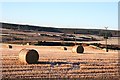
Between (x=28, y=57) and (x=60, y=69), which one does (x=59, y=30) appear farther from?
(x=60, y=69)

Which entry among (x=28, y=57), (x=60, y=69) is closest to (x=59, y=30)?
(x=28, y=57)

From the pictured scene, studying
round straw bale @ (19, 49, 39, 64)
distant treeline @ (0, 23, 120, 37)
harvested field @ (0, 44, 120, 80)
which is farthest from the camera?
distant treeline @ (0, 23, 120, 37)

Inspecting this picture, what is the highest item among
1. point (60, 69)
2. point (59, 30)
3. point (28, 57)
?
point (59, 30)

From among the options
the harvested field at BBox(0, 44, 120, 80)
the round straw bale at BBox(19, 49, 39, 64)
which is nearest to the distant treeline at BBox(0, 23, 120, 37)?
the round straw bale at BBox(19, 49, 39, 64)

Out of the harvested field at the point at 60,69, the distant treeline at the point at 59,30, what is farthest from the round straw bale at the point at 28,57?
the distant treeline at the point at 59,30

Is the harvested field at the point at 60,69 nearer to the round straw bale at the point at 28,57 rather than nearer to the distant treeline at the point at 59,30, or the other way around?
the round straw bale at the point at 28,57

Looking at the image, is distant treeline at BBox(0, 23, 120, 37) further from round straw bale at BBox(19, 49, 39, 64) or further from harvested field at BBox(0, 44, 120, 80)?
harvested field at BBox(0, 44, 120, 80)

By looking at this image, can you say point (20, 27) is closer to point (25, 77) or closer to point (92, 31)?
point (92, 31)

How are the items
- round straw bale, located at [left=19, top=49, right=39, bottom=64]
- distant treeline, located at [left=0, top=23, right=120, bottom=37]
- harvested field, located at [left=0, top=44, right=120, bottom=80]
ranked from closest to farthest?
1. harvested field, located at [left=0, top=44, right=120, bottom=80]
2. round straw bale, located at [left=19, top=49, right=39, bottom=64]
3. distant treeline, located at [left=0, top=23, right=120, bottom=37]

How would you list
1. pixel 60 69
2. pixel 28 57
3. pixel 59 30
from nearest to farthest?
pixel 60 69 → pixel 28 57 → pixel 59 30

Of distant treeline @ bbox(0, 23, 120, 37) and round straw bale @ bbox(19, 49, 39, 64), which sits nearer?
round straw bale @ bbox(19, 49, 39, 64)

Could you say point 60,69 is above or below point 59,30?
below

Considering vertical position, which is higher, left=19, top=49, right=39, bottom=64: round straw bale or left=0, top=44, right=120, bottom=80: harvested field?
left=19, top=49, right=39, bottom=64: round straw bale

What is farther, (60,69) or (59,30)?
(59,30)
